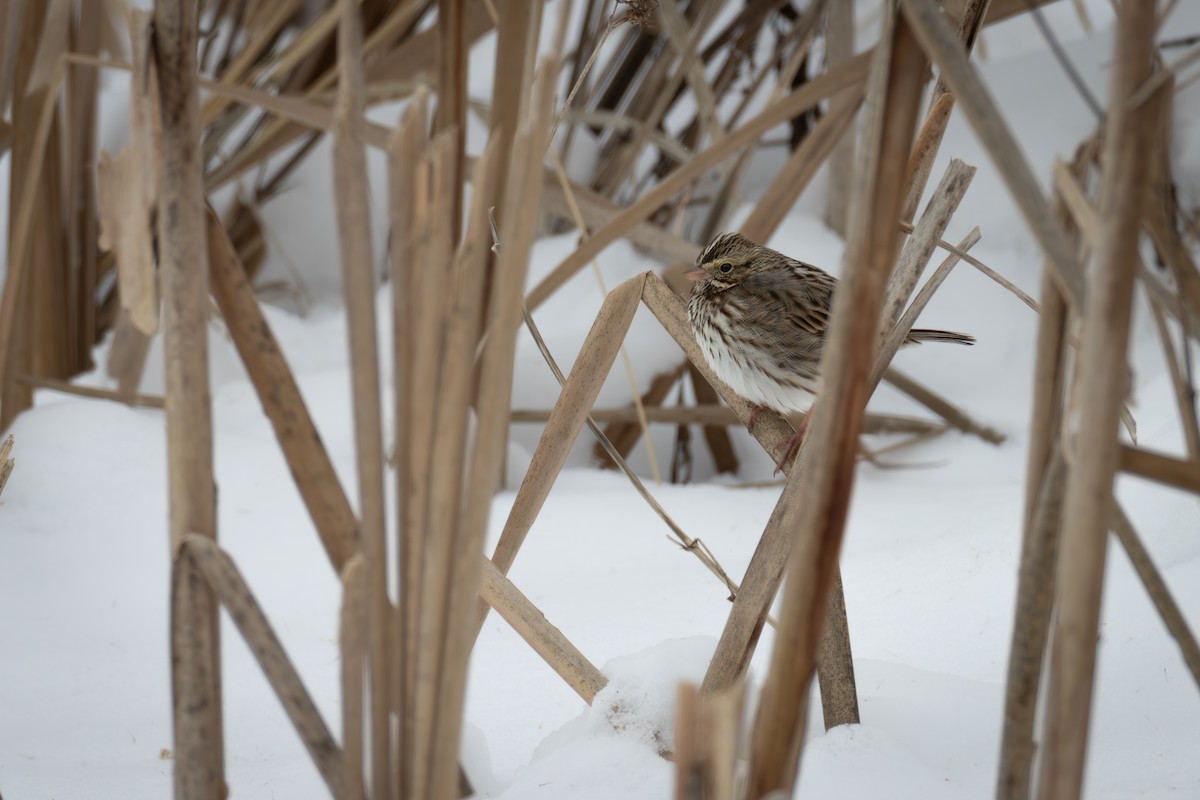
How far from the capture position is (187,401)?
2.62 feet

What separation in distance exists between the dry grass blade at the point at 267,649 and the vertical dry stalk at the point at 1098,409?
50 cm

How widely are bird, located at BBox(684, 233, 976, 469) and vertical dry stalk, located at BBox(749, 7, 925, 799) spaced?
4.25ft

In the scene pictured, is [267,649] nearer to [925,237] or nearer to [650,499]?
[650,499]

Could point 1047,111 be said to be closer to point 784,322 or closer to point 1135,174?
point 784,322

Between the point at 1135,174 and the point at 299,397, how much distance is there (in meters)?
→ 0.61

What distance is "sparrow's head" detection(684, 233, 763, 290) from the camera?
7.20ft

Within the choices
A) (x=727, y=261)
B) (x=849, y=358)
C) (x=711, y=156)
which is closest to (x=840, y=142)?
(x=727, y=261)

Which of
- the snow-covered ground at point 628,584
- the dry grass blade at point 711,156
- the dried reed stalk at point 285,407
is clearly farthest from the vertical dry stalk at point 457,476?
the dry grass blade at point 711,156

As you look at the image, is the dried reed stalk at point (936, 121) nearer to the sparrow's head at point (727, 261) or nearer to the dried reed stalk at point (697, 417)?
the sparrow's head at point (727, 261)

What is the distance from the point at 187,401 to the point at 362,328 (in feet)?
0.48

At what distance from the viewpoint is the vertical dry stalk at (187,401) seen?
779mm

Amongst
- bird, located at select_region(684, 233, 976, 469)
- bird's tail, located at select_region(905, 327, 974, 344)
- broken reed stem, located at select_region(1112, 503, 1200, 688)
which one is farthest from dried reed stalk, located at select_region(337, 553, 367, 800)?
bird's tail, located at select_region(905, 327, 974, 344)

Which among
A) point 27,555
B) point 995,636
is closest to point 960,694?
point 995,636

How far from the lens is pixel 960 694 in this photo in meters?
1.29
